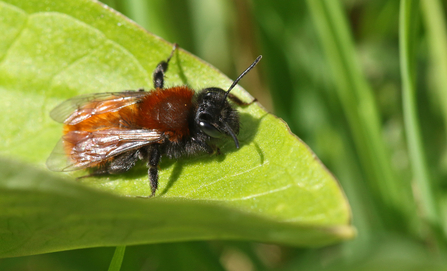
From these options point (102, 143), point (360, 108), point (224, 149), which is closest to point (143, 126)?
point (102, 143)

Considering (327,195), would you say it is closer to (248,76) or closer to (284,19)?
(284,19)

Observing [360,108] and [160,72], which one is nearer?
[160,72]

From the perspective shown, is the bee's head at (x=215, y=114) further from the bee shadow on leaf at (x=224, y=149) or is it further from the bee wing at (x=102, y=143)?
the bee wing at (x=102, y=143)

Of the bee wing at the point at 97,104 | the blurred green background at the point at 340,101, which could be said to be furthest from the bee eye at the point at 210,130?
the blurred green background at the point at 340,101

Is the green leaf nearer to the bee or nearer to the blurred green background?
the bee

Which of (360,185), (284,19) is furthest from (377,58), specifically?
(360,185)

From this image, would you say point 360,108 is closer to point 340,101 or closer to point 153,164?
point 340,101
